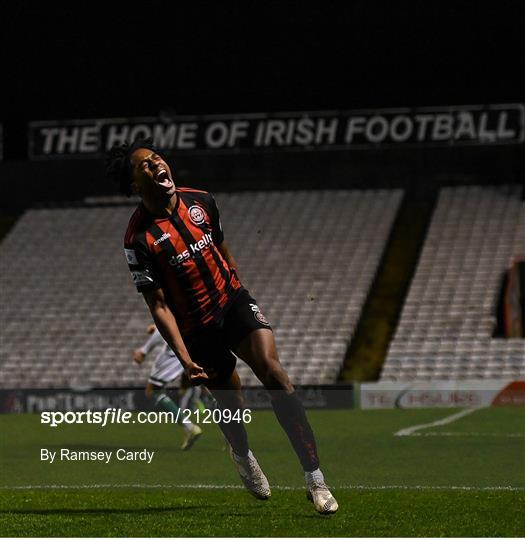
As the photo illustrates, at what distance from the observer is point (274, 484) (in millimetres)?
12469

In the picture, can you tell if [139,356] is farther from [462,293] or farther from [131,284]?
[131,284]

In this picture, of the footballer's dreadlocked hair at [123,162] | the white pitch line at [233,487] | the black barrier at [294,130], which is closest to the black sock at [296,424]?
the footballer's dreadlocked hair at [123,162]

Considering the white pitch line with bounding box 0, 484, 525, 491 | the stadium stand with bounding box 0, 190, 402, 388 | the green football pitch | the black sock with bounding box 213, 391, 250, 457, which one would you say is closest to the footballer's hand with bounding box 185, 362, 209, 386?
the green football pitch

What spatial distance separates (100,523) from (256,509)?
4.53 ft

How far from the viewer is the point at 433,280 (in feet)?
109

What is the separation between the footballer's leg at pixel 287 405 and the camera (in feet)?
29.5

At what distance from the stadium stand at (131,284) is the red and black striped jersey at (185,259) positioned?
2005cm

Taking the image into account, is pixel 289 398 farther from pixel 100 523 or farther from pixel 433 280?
pixel 433 280

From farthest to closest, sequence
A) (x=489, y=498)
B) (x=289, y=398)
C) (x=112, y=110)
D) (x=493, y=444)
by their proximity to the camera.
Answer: (x=112, y=110) < (x=493, y=444) < (x=489, y=498) < (x=289, y=398)

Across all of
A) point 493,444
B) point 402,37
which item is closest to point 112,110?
point 402,37

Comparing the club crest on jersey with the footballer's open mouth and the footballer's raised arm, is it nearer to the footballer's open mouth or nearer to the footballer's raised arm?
the footballer's open mouth

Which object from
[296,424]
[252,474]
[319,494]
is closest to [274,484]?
[252,474]

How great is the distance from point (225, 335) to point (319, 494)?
1330mm

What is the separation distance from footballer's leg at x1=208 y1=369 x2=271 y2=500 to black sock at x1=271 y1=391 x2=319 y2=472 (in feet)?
1.75
